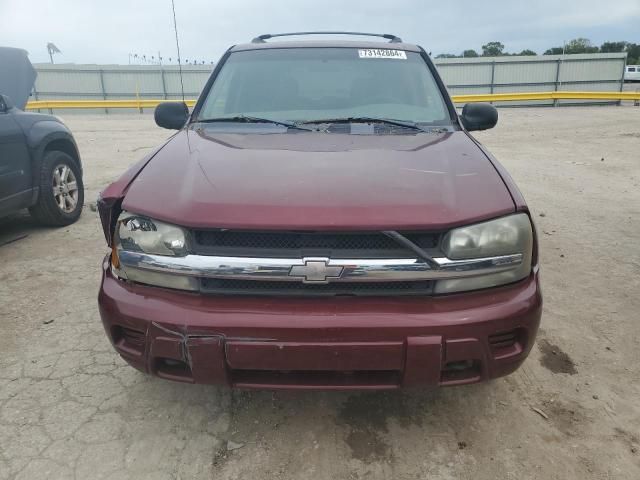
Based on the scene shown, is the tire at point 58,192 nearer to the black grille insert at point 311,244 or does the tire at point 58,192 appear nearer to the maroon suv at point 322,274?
the maroon suv at point 322,274

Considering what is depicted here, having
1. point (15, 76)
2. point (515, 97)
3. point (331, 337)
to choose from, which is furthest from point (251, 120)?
point (515, 97)

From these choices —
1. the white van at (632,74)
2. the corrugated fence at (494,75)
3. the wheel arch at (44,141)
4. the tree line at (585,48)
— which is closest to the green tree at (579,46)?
the tree line at (585,48)

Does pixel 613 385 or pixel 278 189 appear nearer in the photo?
pixel 278 189

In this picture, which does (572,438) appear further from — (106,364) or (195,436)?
(106,364)

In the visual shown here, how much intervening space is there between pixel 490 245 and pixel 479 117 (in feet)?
5.09

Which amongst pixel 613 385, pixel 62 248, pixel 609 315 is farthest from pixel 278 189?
pixel 62 248

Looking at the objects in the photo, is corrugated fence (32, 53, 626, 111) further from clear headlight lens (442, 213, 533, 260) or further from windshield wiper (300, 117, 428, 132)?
clear headlight lens (442, 213, 533, 260)

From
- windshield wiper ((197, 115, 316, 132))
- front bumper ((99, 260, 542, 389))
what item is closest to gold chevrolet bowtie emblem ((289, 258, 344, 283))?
front bumper ((99, 260, 542, 389))

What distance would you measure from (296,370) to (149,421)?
2.92 ft

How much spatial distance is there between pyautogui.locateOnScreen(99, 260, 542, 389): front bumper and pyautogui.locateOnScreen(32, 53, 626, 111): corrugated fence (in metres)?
22.4

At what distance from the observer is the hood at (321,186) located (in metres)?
1.86

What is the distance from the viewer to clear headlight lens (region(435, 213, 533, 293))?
1.90 meters

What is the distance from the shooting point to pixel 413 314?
1.85 meters

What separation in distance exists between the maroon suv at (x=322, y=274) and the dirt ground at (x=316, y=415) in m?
0.40
